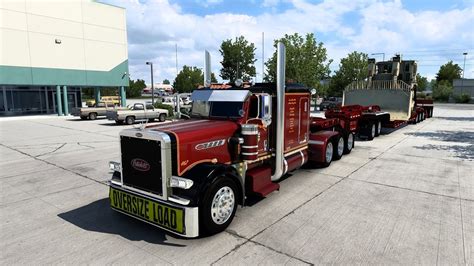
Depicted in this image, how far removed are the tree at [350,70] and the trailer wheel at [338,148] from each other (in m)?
34.7

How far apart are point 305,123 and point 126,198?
4.90 meters

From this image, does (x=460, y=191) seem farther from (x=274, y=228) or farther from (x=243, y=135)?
(x=243, y=135)

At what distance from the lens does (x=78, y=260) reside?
428 centimetres

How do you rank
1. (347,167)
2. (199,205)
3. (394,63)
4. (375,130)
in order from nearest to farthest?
(199,205) → (347,167) → (375,130) → (394,63)

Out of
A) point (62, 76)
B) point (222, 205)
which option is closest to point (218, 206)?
point (222, 205)

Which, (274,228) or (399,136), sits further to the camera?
(399,136)

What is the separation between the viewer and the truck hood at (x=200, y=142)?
4773mm

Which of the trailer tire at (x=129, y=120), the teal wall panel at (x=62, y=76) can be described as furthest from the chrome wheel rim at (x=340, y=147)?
the teal wall panel at (x=62, y=76)

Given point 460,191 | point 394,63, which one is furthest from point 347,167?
point 394,63

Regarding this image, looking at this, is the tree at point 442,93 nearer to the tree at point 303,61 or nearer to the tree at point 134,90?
the tree at point 303,61

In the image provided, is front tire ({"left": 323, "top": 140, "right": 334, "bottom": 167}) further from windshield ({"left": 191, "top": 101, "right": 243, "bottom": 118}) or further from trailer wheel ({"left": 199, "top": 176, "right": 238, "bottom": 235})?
trailer wheel ({"left": 199, "top": 176, "right": 238, "bottom": 235})

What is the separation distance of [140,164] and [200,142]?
1048 mm

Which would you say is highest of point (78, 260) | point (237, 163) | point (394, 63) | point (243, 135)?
point (394, 63)

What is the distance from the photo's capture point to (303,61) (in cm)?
3148
